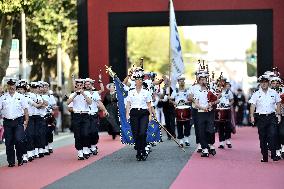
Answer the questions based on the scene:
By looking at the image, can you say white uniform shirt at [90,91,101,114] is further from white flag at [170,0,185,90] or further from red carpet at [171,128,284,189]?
red carpet at [171,128,284,189]

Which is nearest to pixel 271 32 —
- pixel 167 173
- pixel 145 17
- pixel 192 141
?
pixel 145 17

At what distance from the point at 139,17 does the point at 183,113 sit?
35.1 feet

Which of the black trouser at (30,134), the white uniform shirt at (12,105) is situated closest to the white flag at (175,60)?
the black trouser at (30,134)

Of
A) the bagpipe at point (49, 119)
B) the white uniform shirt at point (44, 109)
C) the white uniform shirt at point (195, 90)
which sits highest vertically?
the white uniform shirt at point (195, 90)

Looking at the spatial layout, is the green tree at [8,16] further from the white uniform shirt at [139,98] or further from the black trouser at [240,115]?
the black trouser at [240,115]

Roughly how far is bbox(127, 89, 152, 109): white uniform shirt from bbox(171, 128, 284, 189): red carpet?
163 centimetres

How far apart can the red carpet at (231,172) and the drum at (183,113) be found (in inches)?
61.0

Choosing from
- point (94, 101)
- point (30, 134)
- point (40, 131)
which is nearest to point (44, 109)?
point (40, 131)

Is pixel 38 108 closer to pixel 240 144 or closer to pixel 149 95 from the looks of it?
pixel 149 95

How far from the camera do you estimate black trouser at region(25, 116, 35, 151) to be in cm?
1888

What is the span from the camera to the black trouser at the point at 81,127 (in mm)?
18453

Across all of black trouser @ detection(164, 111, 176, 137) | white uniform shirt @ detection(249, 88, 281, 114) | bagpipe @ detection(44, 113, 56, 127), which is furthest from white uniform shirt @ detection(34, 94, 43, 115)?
black trouser @ detection(164, 111, 176, 137)

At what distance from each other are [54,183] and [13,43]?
55.4 feet

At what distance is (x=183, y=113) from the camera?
838 inches
